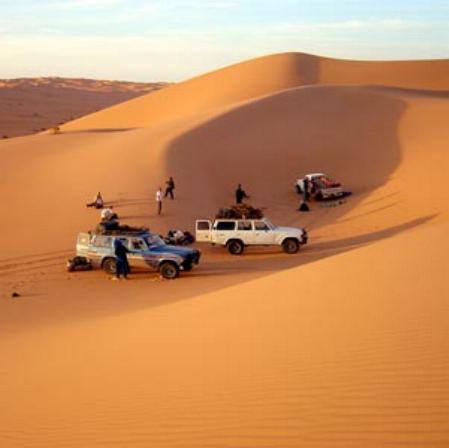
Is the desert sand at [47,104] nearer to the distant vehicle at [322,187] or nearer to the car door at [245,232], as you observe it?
the distant vehicle at [322,187]

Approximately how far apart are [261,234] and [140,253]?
15.0 feet

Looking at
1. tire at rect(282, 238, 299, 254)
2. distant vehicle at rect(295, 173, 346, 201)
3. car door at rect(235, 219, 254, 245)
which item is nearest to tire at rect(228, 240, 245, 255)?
car door at rect(235, 219, 254, 245)

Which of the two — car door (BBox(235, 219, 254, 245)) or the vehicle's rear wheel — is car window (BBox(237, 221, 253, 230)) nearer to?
car door (BBox(235, 219, 254, 245))

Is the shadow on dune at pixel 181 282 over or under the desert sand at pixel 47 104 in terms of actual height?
over

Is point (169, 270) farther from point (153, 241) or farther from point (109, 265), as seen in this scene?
point (109, 265)

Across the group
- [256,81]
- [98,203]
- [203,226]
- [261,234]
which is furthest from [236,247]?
[256,81]

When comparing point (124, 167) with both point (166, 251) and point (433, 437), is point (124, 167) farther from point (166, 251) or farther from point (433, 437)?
point (433, 437)

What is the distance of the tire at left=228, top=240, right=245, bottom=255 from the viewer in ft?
79.1

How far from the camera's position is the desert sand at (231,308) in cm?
716

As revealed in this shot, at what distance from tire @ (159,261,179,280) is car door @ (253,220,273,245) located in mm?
4218

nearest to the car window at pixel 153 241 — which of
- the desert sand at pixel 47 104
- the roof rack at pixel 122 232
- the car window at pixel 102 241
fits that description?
the roof rack at pixel 122 232

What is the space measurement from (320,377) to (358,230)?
63.5 ft

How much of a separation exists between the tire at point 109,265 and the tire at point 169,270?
140 cm

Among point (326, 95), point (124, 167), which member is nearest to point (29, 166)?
point (124, 167)
